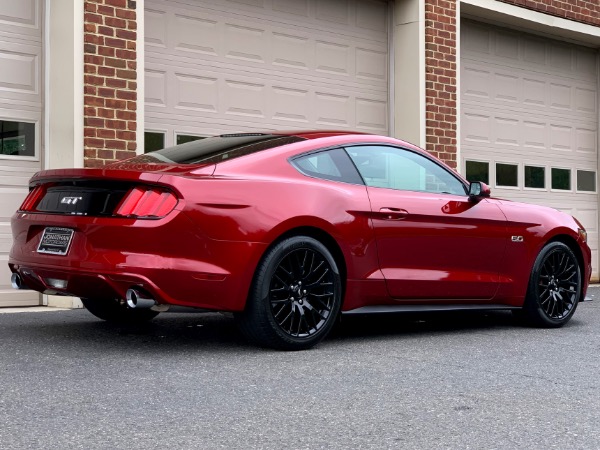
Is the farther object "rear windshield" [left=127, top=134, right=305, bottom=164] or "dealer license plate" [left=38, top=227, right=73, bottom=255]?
"rear windshield" [left=127, top=134, right=305, bottom=164]

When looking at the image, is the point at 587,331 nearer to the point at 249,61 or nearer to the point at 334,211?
the point at 334,211

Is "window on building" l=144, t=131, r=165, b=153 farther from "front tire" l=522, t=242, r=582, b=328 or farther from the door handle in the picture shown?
"front tire" l=522, t=242, r=582, b=328

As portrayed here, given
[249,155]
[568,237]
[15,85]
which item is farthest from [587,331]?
[15,85]

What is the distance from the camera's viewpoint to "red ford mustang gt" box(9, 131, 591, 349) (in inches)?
220

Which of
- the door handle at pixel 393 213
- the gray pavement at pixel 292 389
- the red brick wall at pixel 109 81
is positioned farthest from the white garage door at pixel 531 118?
the door handle at pixel 393 213

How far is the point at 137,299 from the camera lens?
556 centimetres

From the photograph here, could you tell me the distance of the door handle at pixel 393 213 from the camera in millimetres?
6527

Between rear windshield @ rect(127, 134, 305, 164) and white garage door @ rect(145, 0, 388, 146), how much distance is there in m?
2.93

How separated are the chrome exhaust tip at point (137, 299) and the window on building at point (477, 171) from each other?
7677 mm

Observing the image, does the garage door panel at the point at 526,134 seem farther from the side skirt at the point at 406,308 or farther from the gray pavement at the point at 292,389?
the gray pavement at the point at 292,389

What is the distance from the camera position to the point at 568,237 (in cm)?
797

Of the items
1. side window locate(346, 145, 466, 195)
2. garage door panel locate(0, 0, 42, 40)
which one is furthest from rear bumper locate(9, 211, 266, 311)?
garage door panel locate(0, 0, 42, 40)

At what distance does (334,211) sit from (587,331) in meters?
2.66

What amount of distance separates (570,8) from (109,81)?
24.7 ft
